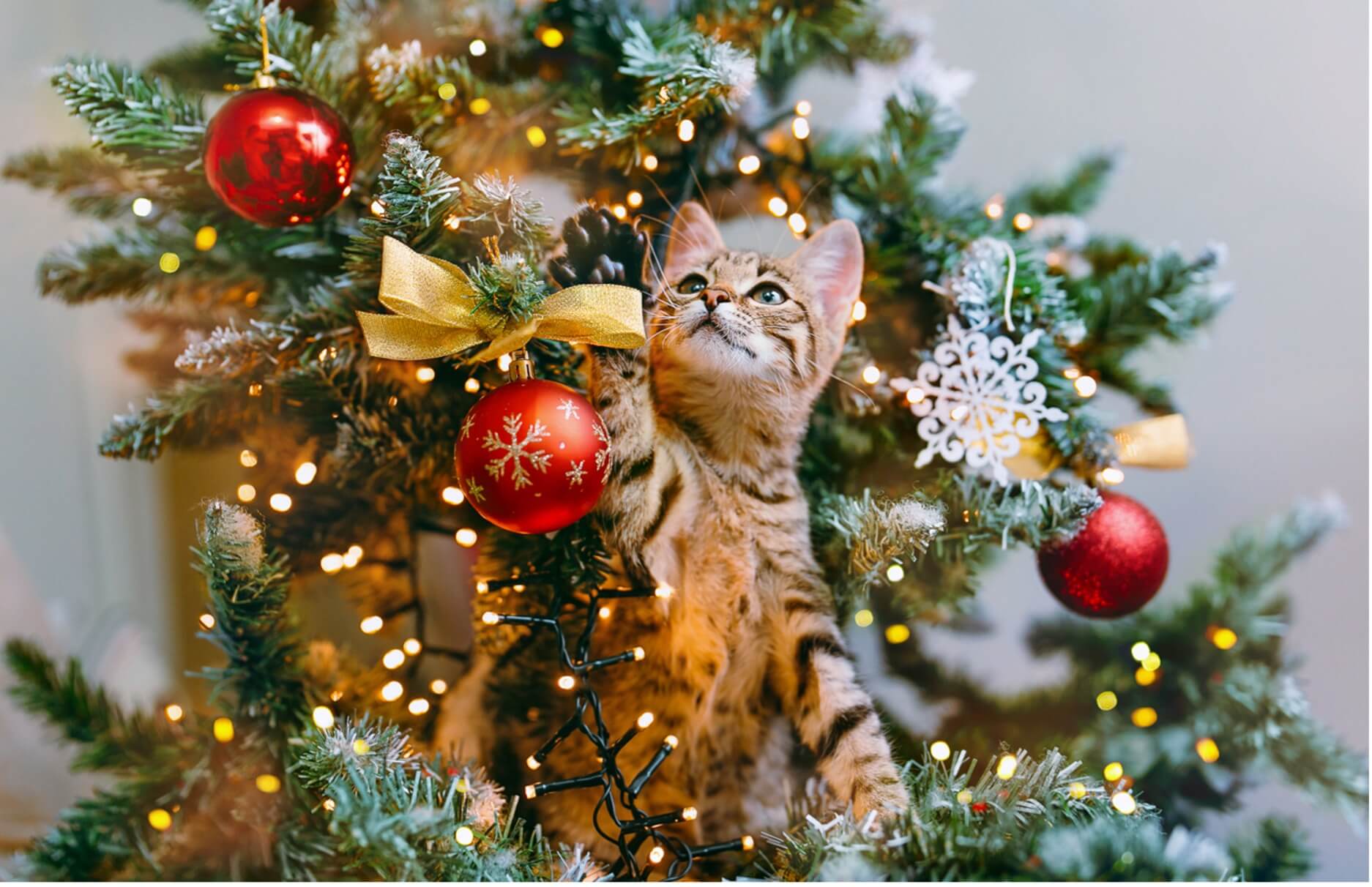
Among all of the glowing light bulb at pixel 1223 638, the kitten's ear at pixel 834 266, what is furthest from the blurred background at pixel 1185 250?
the kitten's ear at pixel 834 266

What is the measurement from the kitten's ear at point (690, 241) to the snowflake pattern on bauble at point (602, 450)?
16 centimetres

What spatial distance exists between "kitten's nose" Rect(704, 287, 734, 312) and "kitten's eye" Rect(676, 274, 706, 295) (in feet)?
0.09

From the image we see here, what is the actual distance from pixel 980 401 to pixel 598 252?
12.4 inches

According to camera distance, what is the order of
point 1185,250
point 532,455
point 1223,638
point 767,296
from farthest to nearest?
point 1185,250
point 1223,638
point 767,296
point 532,455

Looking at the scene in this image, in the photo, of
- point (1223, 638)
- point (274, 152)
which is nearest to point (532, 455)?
point (274, 152)

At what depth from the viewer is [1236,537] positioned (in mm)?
854

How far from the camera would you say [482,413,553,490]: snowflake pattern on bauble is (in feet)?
1.51

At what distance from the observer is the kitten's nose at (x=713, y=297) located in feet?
1.77

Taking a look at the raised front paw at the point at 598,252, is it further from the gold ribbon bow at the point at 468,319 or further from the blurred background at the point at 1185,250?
the blurred background at the point at 1185,250

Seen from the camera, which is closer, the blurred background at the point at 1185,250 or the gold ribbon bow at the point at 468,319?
the gold ribbon bow at the point at 468,319

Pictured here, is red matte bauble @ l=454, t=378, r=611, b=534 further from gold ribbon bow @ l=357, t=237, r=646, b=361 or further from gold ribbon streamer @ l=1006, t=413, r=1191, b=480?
gold ribbon streamer @ l=1006, t=413, r=1191, b=480

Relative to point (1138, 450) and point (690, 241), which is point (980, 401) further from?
point (690, 241)

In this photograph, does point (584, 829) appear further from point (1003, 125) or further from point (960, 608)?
point (1003, 125)

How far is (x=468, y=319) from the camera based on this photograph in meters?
0.49
